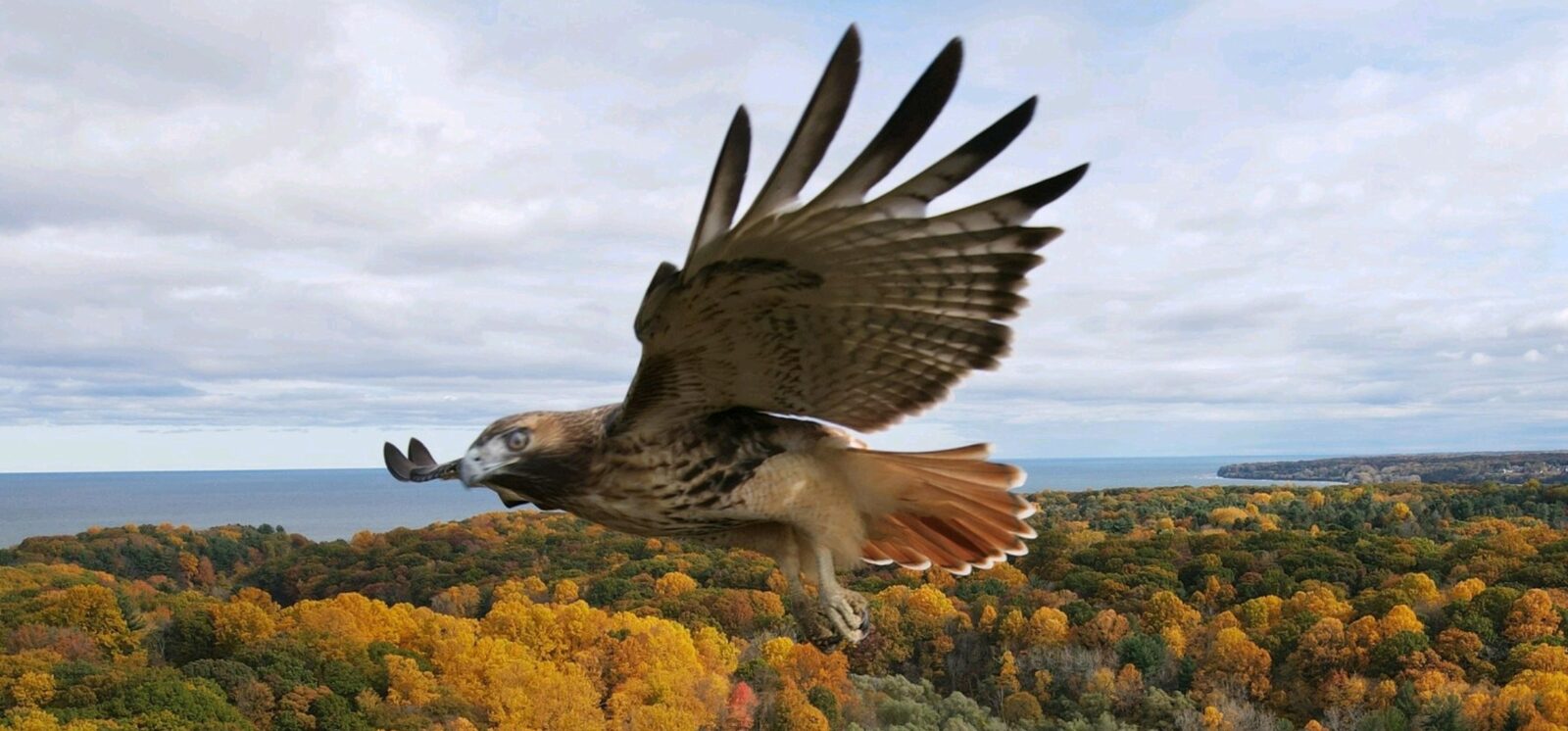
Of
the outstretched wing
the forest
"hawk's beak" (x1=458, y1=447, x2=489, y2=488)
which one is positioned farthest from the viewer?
the forest

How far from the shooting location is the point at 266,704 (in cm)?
4878

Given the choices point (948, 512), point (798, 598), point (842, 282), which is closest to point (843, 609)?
point (798, 598)

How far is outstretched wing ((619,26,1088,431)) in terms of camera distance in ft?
9.70

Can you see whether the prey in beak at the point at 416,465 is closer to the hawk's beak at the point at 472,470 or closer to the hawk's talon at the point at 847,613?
the hawk's beak at the point at 472,470

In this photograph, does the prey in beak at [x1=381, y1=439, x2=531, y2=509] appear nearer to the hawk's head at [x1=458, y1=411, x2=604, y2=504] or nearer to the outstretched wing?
the hawk's head at [x1=458, y1=411, x2=604, y2=504]

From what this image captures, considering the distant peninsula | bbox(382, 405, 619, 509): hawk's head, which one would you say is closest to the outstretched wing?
bbox(382, 405, 619, 509): hawk's head

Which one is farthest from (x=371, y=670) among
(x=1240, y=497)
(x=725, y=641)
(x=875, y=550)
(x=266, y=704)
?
(x=1240, y=497)

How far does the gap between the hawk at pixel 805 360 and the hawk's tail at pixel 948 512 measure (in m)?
0.02

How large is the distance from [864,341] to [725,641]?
2241 inches

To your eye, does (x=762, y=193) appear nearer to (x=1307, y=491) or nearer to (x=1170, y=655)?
(x=1170, y=655)

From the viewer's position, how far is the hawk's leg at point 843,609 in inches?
173

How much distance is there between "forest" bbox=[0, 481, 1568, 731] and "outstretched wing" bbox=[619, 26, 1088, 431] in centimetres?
4754

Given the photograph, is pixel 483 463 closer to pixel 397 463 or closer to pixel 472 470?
pixel 472 470

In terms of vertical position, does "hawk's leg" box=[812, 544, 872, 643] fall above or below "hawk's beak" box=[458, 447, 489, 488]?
below
